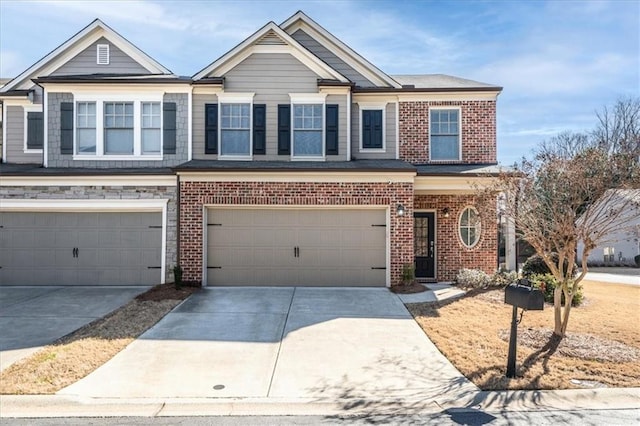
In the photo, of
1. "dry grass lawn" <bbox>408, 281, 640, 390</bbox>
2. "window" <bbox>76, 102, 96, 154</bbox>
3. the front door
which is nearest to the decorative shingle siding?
the front door

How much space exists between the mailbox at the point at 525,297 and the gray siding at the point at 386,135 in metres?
8.38

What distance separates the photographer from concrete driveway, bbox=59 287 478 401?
18.2 ft

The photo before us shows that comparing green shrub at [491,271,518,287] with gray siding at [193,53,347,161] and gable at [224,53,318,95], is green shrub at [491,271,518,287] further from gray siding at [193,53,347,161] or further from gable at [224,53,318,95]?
gable at [224,53,318,95]

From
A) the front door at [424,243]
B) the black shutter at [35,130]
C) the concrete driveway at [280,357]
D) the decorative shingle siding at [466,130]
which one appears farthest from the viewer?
the black shutter at [35,130]

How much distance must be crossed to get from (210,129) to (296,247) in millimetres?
4714

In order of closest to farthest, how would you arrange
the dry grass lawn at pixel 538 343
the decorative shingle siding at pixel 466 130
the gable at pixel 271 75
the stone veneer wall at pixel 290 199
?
1. the dry grass lawn at pixel 538 343
2. the stone veneer wall at pixel 290 199
3. the gable at pixel 271 75
4. the decorative shingle siding at pixel 466 130

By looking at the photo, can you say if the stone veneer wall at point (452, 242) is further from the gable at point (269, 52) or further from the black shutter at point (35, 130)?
the black shutter at point (35, 130)

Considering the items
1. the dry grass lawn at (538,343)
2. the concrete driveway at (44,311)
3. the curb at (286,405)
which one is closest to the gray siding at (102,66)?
the concrete driveway at (44,311)

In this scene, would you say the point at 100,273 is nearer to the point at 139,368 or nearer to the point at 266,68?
the point at 139,368

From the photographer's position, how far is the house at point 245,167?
11.7 metres

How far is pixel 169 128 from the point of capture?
13031 mm

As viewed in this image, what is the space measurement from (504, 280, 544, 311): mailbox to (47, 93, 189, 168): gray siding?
1018 cm

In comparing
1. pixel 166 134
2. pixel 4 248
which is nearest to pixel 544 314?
pixel 166 134

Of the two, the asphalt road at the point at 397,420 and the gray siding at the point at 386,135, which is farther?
the gray siding at the point at 386,135
